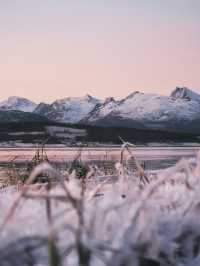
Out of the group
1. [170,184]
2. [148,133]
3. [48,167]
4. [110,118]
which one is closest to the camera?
[48,167]

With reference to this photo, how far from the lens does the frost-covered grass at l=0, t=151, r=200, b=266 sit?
81 cm

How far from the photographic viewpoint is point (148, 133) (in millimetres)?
104938

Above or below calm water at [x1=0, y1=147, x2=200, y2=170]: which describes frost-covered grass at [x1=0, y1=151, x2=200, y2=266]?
above

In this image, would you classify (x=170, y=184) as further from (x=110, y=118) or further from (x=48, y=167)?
(x=110, y=118)

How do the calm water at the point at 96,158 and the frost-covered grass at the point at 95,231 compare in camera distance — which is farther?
the calm water at the point at 96,158

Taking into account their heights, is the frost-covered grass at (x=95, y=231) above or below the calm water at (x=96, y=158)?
above

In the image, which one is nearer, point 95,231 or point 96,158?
point 95,231

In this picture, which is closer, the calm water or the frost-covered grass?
the frost-covered grass

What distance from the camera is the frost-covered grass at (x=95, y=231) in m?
0.81

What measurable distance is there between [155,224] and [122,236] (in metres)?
0.08

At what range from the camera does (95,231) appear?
85cm

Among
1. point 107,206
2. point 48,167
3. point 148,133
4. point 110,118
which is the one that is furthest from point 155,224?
point 110,118

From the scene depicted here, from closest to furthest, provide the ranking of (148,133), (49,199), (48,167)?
(48,167) → (49,199) → (148,133)

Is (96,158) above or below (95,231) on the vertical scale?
below
